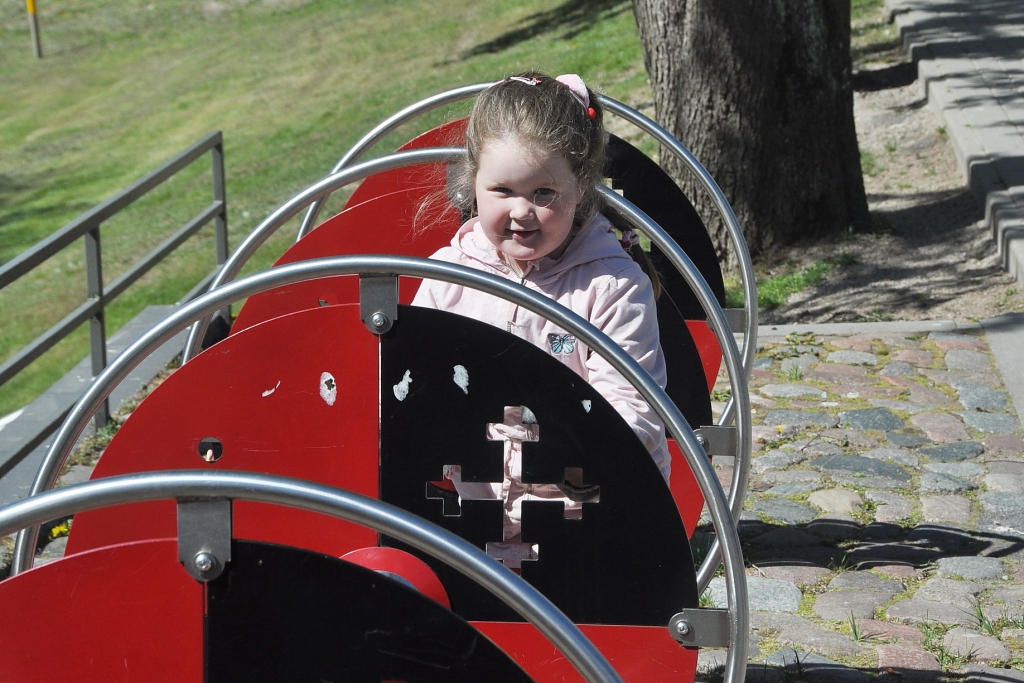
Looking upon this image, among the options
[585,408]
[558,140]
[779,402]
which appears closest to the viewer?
[585,408]

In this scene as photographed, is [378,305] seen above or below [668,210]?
below

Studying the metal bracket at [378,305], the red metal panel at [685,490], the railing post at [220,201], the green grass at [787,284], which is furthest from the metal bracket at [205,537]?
the railing post at [220,201]

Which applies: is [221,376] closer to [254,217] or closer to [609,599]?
[609,599]

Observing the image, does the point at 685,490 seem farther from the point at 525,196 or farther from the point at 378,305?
the point at 378,305

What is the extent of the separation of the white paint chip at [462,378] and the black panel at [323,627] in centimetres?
64

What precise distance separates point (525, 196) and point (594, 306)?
268mm

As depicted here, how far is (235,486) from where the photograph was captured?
1.35 meters

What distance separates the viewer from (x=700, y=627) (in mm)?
2174

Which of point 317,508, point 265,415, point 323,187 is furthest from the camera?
point 323,187

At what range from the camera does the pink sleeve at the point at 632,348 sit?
7.81 feet

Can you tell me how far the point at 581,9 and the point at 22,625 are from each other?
1599 cm

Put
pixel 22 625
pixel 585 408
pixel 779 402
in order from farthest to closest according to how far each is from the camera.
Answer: pixel 779 402 → pixel 585 408 → pixel 22 625

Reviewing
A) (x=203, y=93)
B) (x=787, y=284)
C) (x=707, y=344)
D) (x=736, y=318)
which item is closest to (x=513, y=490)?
(x=707, y=344)

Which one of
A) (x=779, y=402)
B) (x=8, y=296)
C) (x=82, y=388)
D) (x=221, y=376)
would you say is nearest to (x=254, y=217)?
(x=8, y=296)
